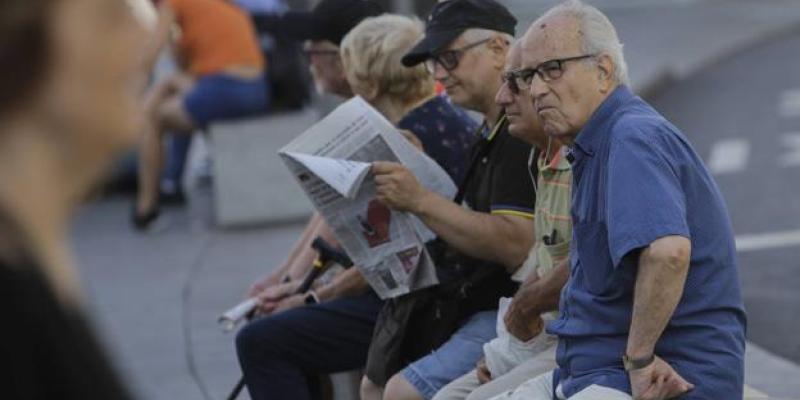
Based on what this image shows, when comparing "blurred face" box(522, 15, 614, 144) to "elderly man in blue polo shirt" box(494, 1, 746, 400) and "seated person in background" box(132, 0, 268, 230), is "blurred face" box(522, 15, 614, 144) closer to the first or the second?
"elderly man in blue polo shirt" box(494, 1, 746, 400)

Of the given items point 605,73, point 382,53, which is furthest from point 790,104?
point 605,73

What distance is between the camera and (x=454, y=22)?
16.1 feet

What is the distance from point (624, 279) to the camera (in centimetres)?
383

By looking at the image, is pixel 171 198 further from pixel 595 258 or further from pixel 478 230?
pixel 595 258

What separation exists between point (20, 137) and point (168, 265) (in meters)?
8.87

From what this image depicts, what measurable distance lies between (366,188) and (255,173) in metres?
6.44

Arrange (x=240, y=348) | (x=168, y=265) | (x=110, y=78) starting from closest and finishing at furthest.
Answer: (x=110, y=78), (x=240, y=348), (x=168, y=265)

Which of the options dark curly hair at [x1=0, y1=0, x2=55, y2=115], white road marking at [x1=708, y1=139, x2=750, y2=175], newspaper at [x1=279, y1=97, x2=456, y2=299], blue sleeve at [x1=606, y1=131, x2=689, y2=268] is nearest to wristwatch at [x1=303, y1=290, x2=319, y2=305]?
newspaper at [x1=279, y1=97, x2=456, y2=299]

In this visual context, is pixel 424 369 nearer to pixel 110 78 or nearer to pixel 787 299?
pixel 110 78

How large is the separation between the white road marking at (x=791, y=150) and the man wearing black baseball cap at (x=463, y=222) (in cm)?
822

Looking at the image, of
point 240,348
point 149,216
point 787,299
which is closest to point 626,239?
point 240,348

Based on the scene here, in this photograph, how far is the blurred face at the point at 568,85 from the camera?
13.3 feet

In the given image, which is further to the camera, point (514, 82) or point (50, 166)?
point (514, 82)

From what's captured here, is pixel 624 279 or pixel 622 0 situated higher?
pixel 624 279
